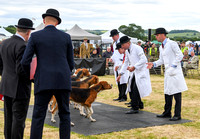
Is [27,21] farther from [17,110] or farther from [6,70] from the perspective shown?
[17,110]

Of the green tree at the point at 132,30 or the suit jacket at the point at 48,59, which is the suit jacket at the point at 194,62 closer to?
the suit jacket at the point at 48,59

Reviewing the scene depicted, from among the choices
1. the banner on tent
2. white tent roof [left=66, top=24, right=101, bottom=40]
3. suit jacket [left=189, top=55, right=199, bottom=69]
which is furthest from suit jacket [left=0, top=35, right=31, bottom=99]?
white tent roof [left=66, top=24, right=101, bottom=40]

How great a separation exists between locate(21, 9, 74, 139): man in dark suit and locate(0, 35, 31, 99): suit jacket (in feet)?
1.02

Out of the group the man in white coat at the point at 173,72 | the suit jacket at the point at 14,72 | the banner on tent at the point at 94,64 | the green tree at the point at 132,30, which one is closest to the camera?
the suit jacket at the point at 14,72

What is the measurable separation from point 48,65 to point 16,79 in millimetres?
672

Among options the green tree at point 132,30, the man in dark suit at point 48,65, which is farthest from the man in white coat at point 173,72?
the green tree at point 132,30

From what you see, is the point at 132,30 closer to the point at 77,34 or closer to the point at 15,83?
the point at 77,34

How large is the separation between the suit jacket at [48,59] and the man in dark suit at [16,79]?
13.4 inches

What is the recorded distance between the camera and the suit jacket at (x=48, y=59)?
4391mm

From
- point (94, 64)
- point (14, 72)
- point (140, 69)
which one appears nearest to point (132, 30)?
point (94, 64)

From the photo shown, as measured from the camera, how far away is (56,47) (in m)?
4.44

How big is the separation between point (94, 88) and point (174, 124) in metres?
1.98

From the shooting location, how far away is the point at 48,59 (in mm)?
4414

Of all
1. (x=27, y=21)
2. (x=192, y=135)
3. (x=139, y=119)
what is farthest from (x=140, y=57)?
(x=27, y=21)
